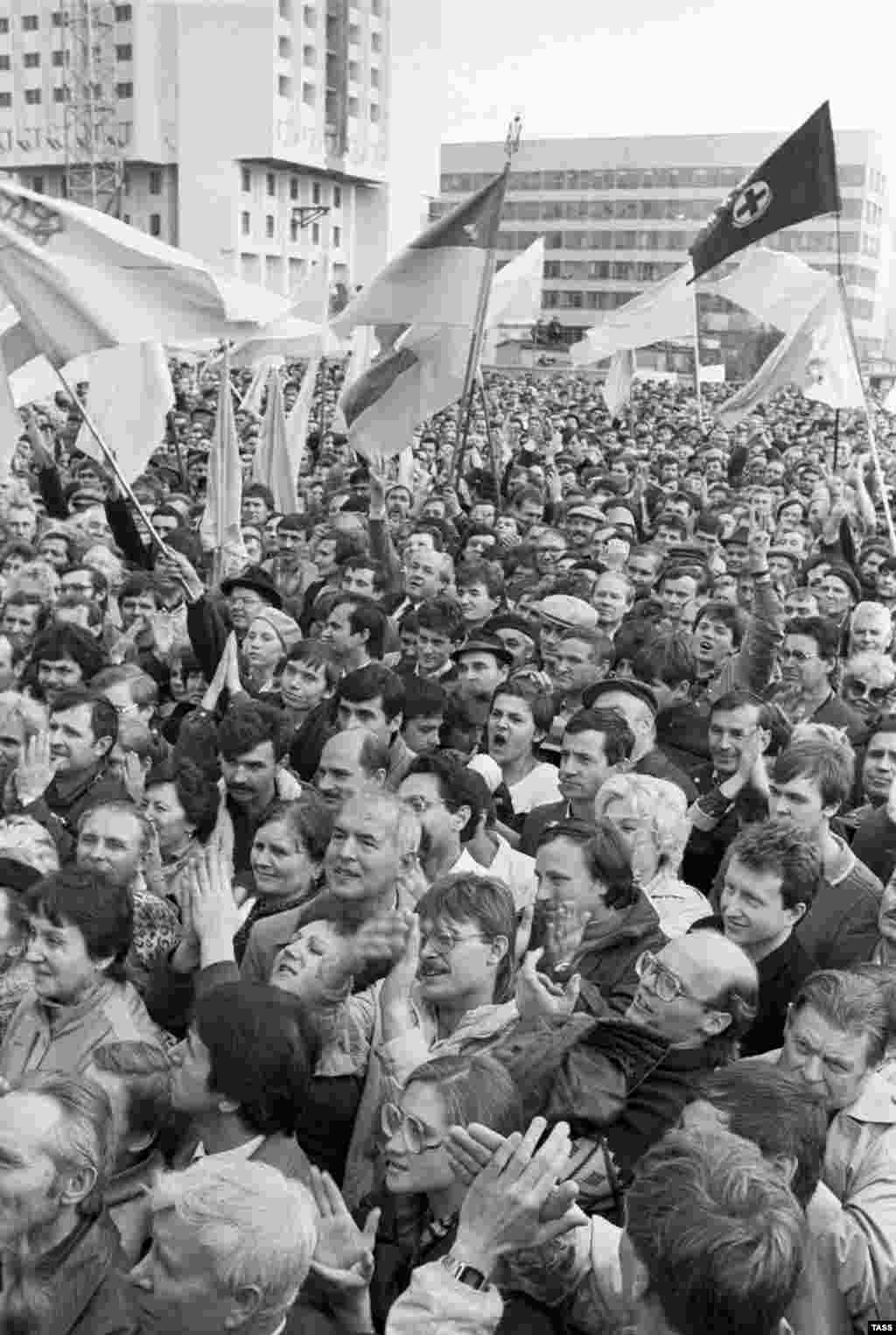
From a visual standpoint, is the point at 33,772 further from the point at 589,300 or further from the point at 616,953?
the point at 589,300

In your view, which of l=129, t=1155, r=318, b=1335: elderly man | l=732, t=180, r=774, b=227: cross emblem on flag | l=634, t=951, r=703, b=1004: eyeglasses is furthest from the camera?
l=732, t=180, r=774, b=227: cross emblem on flag

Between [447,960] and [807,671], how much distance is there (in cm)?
329

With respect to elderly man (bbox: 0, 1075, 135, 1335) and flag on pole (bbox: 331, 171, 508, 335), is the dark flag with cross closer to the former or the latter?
flag on pole (bbox: 331, 171, 508, 335)

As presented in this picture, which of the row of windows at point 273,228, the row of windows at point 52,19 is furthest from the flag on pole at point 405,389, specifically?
the row of windows at point 52,19

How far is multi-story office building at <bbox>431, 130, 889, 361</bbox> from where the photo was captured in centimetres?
8862

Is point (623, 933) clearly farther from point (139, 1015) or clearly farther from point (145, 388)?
point (145, 388)

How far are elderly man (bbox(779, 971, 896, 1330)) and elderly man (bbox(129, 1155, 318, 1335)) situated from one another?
3.01 ft

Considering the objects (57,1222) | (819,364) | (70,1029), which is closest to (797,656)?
(70,1029)

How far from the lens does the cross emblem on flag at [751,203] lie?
424 inches

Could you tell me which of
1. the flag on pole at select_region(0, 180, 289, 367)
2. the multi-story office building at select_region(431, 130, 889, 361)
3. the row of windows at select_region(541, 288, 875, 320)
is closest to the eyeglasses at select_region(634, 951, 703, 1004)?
the flag on pole at select_region(0, 180, 289, 367)

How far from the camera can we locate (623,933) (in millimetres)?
3660

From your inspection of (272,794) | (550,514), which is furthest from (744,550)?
(272,794)

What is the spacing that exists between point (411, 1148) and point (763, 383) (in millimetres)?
10826

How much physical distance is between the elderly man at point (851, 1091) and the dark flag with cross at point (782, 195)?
801cm
